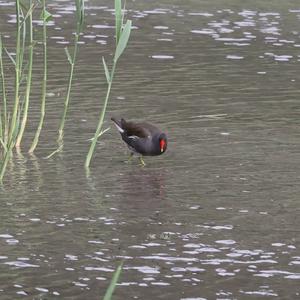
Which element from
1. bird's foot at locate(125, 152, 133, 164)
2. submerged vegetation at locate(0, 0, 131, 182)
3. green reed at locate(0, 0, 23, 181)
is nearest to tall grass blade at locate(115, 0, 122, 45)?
submerged vegetation at locate(0, 0, 131, 182)

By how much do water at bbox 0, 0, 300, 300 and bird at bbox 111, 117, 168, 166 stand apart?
0.61 feet

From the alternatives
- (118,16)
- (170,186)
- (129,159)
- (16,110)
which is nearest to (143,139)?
(129,159)

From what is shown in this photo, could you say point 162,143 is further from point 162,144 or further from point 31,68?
point 31,68

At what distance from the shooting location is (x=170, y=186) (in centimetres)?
1060

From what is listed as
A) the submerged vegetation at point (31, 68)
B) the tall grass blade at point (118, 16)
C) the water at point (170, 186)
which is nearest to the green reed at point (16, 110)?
the submerged vegetation at point (31, 68)

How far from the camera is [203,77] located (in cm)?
1625

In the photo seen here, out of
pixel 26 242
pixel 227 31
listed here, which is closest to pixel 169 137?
pixel 26 242

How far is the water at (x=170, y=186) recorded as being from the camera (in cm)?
799

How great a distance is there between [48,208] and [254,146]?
10.4 ft

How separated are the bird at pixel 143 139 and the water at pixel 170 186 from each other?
18 cm

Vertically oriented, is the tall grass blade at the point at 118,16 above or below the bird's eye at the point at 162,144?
above

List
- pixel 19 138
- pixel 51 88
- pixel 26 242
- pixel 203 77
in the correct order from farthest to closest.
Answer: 1. pixel 203 77
2. pixel 51 88
3. pixel 19 138
4. pixel 26 242

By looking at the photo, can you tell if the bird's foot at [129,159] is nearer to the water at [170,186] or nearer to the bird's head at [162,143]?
the water at [170,186]

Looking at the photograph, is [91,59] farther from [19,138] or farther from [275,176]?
[275,176]
